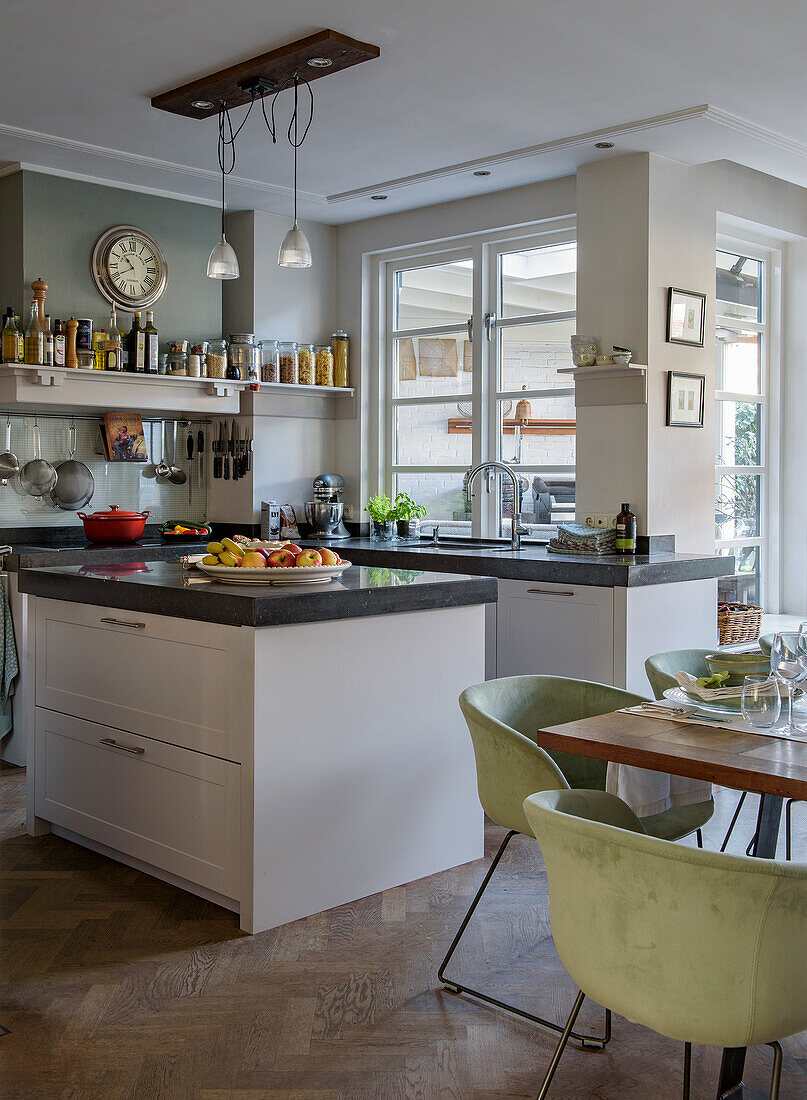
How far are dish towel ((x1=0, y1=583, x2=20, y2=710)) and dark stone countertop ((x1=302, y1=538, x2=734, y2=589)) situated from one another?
4.99 ft

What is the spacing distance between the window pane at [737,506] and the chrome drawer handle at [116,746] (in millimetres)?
3378

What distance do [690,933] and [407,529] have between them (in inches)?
161

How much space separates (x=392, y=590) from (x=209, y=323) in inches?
120

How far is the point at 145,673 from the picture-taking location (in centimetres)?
310

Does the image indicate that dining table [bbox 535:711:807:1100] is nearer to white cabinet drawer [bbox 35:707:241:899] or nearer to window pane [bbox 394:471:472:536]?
white cabinet drawer [bbox 35:707:241:899]

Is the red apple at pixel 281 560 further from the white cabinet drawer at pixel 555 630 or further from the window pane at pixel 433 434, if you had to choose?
the window pane at pixel 433 434

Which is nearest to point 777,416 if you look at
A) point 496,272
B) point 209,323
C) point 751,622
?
point 751,622

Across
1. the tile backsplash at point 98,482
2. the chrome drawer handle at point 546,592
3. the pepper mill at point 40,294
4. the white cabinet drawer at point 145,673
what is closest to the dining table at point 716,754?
the white cabinet drawer at point 145,673

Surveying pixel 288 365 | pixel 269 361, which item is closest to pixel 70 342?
pixel 269 361

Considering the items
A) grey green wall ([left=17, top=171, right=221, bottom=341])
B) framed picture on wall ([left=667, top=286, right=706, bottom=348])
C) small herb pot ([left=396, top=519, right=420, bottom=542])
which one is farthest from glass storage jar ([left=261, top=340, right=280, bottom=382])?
framed picture on wall ([left=667, top=286, right=706, bottom=348])

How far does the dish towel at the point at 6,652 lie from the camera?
14.5 ft

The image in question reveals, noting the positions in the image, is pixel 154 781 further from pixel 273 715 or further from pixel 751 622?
pixel 751 622

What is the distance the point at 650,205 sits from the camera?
4.57m

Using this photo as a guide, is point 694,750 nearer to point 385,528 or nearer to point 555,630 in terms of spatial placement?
point 555,630
